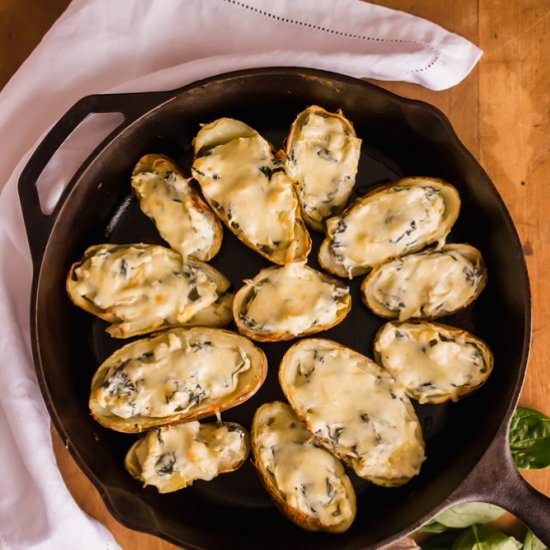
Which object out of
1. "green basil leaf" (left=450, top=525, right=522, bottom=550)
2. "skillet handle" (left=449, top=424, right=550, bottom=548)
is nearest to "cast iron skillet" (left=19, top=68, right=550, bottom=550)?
"skillet handle" (left=449, top=424, right=550, bottom=548)

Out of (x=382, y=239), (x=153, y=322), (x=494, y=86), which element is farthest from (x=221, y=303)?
(x=494, y=86)

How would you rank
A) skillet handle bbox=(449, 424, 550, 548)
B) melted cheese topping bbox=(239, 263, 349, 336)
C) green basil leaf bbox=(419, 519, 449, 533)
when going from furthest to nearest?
green basil leaf bbox=(419, 519, 449, 533), melted cheese topping bbox=(239, 263, 349, 336), skillet handle bbox=(449, 424, 550, 548)

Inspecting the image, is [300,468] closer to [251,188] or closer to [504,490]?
[504,490]

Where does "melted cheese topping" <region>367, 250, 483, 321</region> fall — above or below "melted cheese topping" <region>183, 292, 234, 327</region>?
above

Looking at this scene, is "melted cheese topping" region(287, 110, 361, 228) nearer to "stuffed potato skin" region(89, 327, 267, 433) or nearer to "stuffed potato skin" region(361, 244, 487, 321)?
"stuffed potato skin" region(361, 244, 487, 321)

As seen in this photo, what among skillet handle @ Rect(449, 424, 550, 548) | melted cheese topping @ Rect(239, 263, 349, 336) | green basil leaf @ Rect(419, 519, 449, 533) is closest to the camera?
skillet handle @ Rect(449, 424, 550, 548)
